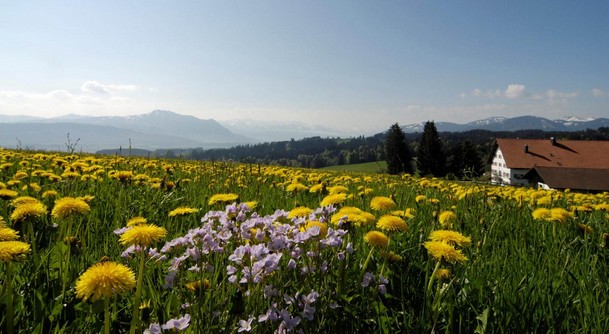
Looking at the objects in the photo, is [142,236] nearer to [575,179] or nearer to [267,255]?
[267,255]

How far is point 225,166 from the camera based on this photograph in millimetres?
7398

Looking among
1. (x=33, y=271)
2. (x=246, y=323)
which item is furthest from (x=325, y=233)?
(x=33, y=271)

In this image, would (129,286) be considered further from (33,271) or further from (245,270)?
(33,271)

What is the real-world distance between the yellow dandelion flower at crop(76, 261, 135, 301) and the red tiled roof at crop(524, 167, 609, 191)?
101 ft

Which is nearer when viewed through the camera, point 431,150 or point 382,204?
point 382,204

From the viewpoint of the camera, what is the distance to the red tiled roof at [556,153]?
6394 centimetres

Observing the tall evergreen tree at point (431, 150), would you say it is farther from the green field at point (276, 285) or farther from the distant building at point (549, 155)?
the green field at point (276, 285)

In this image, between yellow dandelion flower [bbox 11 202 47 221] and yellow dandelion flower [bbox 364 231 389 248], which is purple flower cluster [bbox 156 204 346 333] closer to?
yellow dandelion flower [bbox 364 231 389 248]

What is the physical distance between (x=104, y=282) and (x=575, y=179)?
35245 mm

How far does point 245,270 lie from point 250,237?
36 cm

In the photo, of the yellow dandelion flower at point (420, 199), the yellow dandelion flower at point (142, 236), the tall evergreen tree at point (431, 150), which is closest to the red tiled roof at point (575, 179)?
the yellow dandelion flower at point (420, 199)

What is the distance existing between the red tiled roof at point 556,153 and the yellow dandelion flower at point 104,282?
254ft

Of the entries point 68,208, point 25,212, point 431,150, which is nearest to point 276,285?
point 68,208

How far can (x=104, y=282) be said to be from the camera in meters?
1.20
